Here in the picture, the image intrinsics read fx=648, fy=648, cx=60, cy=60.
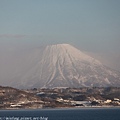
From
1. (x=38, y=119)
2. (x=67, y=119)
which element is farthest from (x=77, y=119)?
(x=38, y=119)

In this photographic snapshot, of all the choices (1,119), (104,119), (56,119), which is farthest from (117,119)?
(1,119)

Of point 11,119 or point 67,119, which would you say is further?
point 67,119

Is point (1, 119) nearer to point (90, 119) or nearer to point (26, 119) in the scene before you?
point (26, 119)

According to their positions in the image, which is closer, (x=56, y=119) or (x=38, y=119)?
(x=38, y=119)

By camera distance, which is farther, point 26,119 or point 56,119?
point 56,119

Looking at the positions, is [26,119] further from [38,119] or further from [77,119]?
[77,119]

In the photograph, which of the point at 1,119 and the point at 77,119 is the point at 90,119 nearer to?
the point at 77,119
